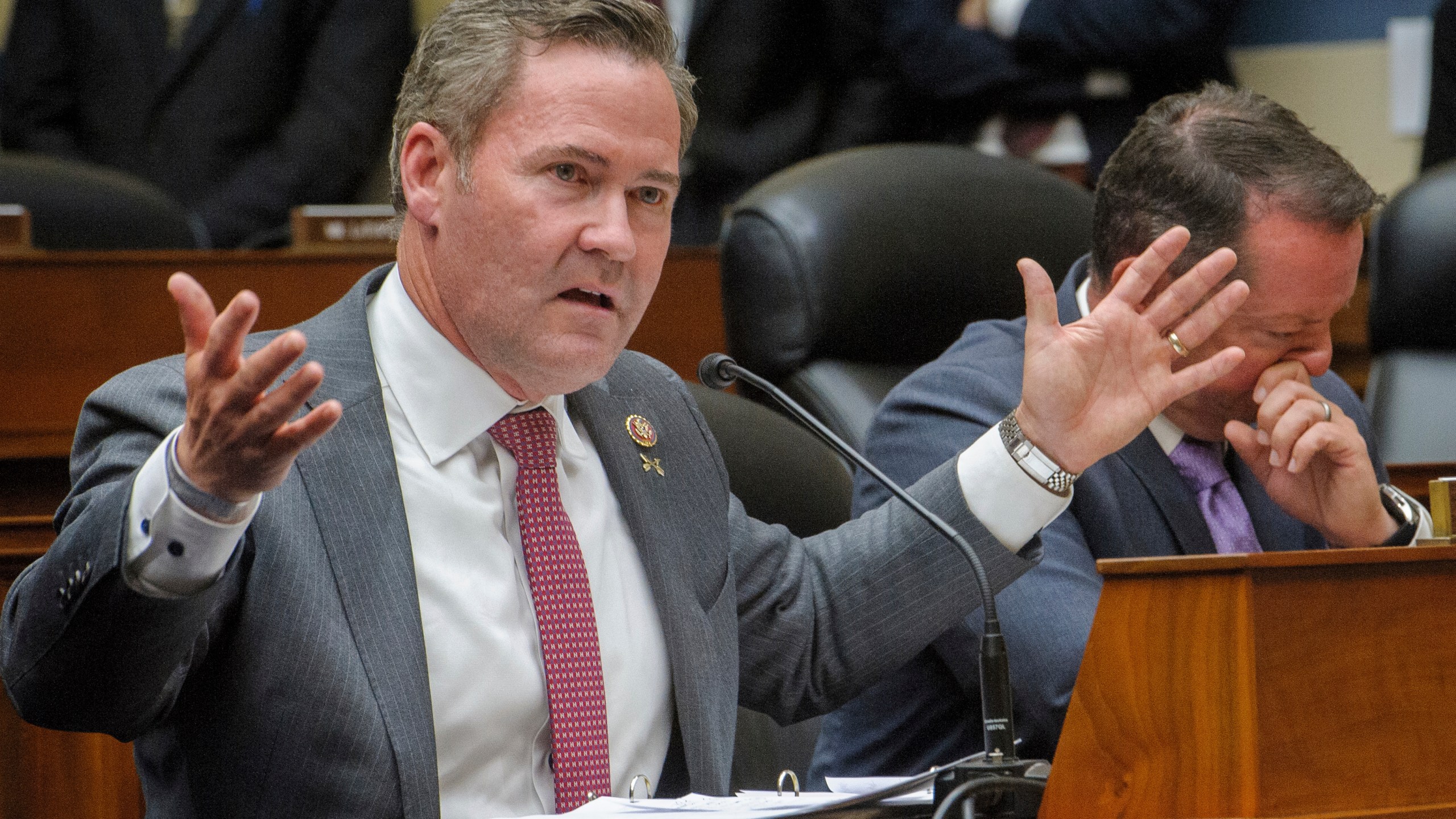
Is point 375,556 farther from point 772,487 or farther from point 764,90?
point 764,90

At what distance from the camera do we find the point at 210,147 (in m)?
3.42

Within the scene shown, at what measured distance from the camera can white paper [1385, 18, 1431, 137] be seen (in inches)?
147

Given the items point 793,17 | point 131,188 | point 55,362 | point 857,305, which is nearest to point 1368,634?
point 857,305

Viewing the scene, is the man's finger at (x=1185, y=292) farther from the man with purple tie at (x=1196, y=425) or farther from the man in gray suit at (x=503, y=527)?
the man with purple tie at (x=1196, y=425)

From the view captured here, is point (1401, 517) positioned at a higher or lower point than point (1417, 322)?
higher

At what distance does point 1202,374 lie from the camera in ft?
4.73

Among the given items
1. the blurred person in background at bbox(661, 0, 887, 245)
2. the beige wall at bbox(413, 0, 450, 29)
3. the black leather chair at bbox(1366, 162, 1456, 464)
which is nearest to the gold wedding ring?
the black leather chair at bbox(1366, 162, 1456, 464)

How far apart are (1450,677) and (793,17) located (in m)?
2.59

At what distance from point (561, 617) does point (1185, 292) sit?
596 mm

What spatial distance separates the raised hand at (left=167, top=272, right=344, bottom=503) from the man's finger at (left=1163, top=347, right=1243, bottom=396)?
2.48 feet

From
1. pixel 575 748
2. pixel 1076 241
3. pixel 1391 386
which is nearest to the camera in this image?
pixel 575 748

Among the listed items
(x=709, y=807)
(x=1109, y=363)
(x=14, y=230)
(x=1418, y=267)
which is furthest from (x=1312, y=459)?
(x=14, y=230)

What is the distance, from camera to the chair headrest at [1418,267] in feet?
8.20

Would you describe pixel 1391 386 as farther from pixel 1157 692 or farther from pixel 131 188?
pixel 131 188
